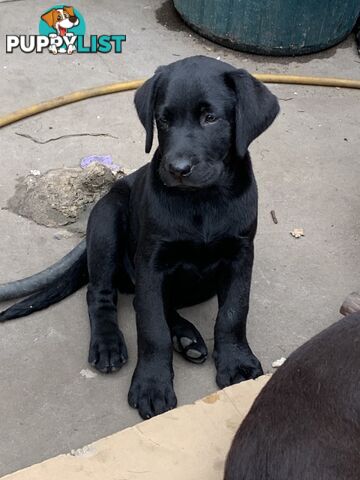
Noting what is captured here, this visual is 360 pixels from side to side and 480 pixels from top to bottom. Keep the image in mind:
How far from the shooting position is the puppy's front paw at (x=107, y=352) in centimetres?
324

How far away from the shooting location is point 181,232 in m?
3.06

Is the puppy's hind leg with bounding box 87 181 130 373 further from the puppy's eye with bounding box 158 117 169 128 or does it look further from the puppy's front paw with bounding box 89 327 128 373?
the puppy's eye with bounding box 158 117 169 128

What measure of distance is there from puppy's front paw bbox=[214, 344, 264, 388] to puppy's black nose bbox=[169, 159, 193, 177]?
0.81 meters

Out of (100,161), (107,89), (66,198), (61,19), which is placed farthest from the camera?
(61,19)

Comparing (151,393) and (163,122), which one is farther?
(151,393)

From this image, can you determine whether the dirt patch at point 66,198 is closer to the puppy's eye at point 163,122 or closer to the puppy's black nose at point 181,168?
the puppy's eye at point 163,122

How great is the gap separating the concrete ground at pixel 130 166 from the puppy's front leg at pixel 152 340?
4.1 inches


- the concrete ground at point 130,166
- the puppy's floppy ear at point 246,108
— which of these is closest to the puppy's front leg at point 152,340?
the concrete ground at point 130,166

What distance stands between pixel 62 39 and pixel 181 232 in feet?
10.8

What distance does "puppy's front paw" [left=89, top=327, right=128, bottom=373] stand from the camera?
3.24m

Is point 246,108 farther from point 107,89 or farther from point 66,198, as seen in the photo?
point 107,89

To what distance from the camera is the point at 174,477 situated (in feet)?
8.70

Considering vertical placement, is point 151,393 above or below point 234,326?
below

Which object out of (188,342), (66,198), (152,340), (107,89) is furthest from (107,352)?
(107,89)
